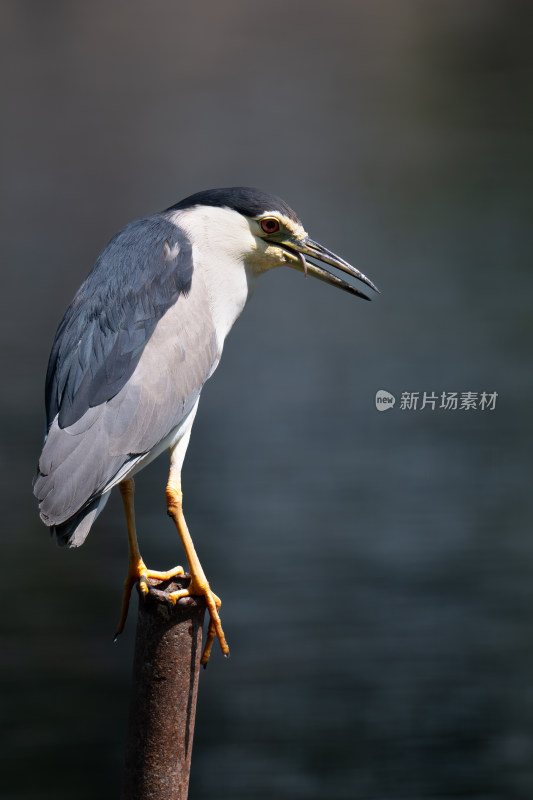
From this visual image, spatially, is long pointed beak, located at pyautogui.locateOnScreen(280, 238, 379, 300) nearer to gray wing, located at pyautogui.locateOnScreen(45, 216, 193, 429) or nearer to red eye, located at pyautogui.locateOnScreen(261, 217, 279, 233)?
red eye, located at pyautogui.locateOnScreen(261, 217, 279, 233)

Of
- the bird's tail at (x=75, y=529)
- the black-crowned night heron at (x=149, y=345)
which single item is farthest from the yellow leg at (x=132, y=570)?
the bird's tail at (x=75, y=529)

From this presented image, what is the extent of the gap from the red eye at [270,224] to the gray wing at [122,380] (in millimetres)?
118

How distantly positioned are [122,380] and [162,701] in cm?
38

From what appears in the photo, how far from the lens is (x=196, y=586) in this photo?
1032 mm

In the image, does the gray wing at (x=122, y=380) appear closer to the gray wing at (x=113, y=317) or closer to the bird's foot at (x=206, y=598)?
the gray wing at (x=113, y=317)

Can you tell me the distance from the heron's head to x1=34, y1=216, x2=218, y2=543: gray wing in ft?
0.23

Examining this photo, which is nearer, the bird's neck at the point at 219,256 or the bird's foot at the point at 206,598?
the bird's foot at the point at 206,598

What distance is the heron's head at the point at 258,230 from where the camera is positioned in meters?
1.17

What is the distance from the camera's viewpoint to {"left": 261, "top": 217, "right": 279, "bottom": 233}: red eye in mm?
1168

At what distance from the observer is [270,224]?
117 cm

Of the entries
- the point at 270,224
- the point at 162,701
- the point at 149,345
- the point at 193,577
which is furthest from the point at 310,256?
the point at 162,701

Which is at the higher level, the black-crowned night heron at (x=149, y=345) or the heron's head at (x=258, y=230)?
the heron's head at (x=258, y=230)

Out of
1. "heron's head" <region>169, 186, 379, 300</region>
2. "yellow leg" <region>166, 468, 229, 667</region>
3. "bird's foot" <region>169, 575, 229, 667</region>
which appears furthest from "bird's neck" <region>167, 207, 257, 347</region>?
"bird's foot" <region>169, 575, 229, 667</region>

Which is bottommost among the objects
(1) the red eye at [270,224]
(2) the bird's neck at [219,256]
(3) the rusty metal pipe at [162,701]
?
(3) the rusty metal pipe at [162,701]
